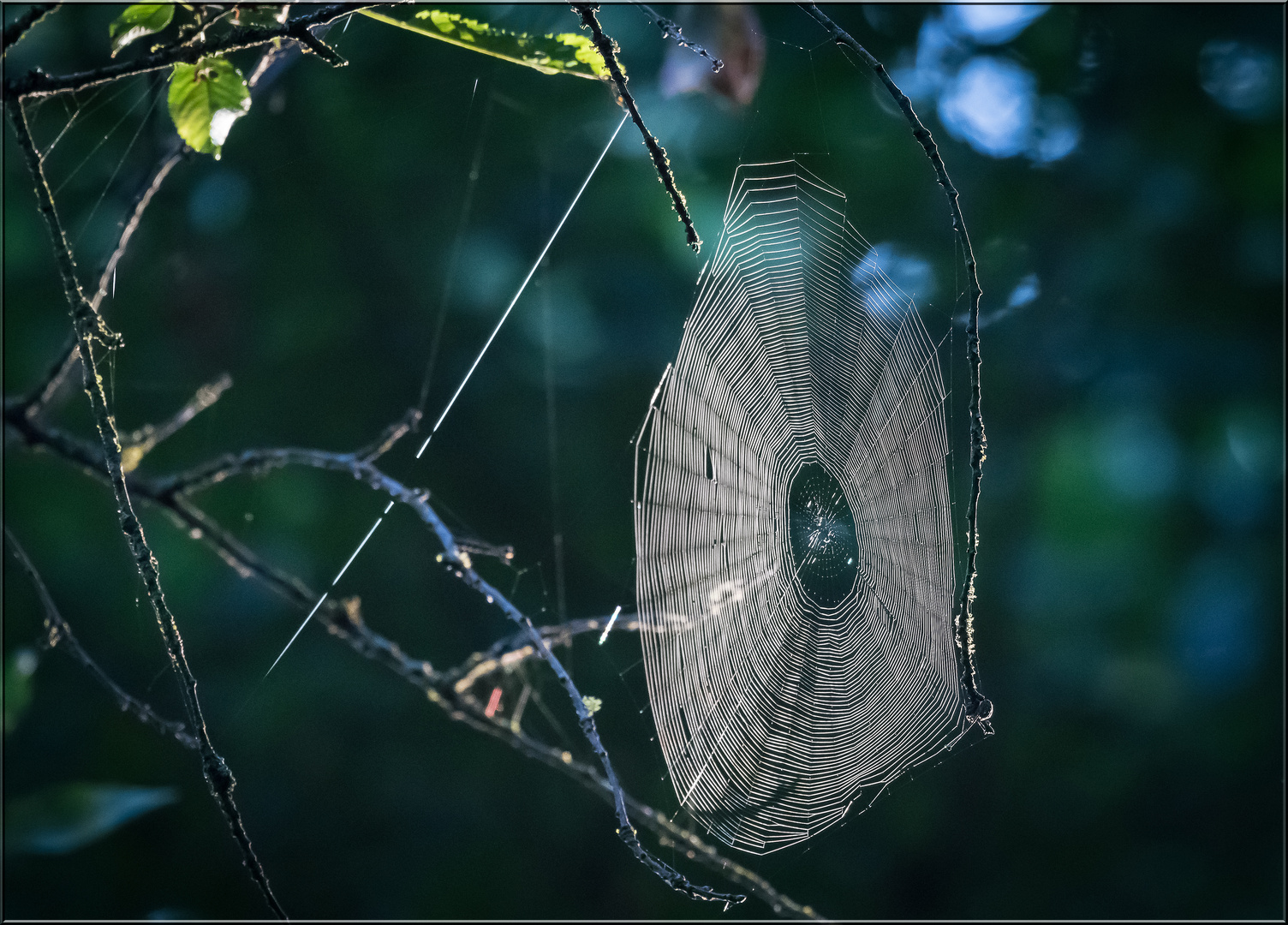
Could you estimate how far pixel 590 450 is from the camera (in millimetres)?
2971

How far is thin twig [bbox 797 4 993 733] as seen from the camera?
1.97ft

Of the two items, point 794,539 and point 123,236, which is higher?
point 794,539

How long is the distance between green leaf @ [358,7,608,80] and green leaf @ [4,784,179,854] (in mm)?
784

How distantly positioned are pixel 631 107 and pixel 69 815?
0.95 m

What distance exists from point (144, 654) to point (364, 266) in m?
1.33

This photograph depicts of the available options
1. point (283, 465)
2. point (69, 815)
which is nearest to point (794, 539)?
point (283, 465)

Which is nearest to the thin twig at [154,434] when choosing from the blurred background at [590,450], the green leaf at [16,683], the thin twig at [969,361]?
the green leaf at [16,683]

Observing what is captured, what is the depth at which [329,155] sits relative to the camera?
8.32ft

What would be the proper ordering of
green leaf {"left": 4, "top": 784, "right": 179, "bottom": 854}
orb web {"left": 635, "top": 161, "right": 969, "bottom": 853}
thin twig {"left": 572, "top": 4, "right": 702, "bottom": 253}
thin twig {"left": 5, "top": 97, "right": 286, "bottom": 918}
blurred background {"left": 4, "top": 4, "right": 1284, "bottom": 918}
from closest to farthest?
thin twig {"left": 5, "top": 97, "right": 286, "bottom": 918} < thin twig {"left": 572, "top": 4, "right": 702, "bottom": 253} < green leaf {"left": 4, "top": 784, "right": 179, "bottom": 854} < orb web {"left": 635, "top": 161, "right": 969, "bottom": 853} < blurred background {"left": 4, "top": 4, "right": 1284, "bottom": 918}

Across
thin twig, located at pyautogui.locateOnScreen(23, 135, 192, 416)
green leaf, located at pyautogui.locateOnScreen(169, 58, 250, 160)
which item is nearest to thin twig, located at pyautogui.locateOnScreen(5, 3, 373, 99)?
green leaf, located at pyautogui.locateOnScreen(169, 58, 250, 160)

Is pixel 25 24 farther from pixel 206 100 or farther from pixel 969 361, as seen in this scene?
pixel 969 361

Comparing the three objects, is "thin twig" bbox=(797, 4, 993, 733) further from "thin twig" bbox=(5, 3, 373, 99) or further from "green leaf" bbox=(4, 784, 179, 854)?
"green leaf" bbox=(4, 784, 179, 854)

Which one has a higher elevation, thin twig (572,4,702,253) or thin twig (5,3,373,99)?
thin twig (572,4,702,253)

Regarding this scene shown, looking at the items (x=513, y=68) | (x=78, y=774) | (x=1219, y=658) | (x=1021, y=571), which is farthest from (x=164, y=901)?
(x=1219, y=658)
